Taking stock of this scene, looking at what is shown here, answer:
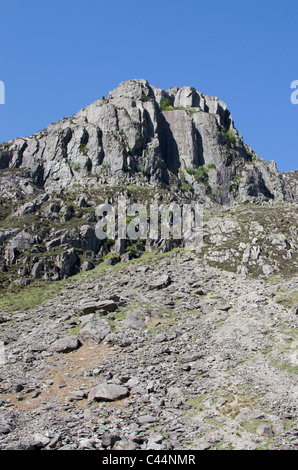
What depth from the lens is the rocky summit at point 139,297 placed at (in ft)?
53.7

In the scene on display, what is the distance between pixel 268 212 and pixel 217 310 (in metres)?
28.0

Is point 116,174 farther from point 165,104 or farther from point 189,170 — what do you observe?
point 165,104

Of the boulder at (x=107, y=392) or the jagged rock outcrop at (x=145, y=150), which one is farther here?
the jagged rock outcrop at (x=145, y=150)

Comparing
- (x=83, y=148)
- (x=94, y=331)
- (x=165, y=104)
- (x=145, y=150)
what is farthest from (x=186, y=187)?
(x=94, y=331)

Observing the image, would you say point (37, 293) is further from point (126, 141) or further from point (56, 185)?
point (126, 141)

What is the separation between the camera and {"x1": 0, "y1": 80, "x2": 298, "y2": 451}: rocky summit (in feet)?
53.7

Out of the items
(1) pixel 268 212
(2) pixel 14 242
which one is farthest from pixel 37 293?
(1) pixel 268 212

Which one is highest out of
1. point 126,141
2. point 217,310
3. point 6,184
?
point 126,141

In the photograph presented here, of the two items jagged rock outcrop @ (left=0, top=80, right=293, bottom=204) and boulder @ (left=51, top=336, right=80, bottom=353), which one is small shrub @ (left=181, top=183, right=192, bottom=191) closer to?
jagged rock outcrop @ (left=0, top=80, right=293, bottom=204)

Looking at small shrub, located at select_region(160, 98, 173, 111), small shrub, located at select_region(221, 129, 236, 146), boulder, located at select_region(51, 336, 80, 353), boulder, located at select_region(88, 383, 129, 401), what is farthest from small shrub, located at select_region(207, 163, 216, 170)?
boulder, located at select_region(88, 383, 129, 401)

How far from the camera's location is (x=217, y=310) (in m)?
28.7

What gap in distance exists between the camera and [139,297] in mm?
33344

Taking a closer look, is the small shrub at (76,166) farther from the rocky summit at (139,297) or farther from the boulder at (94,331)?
the boulder at (94,331)

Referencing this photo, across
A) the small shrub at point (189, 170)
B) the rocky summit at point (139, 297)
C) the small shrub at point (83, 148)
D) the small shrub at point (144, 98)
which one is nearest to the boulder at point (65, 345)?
the rocky summit at point (139, 297)
